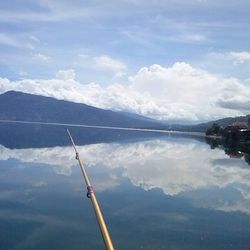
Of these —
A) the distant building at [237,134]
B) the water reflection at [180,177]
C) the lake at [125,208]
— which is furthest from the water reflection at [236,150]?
the lake at [125,208]

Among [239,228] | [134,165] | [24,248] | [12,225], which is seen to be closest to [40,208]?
[12,225]

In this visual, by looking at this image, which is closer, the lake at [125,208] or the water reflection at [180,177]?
the lake at [125,208]

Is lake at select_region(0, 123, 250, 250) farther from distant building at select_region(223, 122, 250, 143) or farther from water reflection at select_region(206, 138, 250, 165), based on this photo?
distant building at select_region(223, 122, 250, 143)

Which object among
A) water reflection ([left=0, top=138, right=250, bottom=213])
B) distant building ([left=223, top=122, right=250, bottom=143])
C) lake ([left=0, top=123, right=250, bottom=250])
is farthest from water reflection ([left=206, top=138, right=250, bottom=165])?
lake ([left=0, top=123, right=250, bottom=250])

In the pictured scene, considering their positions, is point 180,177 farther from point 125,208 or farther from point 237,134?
point 237,134

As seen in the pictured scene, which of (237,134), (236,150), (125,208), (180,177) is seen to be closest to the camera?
(125,208)

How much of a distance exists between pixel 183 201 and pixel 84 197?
803 cm

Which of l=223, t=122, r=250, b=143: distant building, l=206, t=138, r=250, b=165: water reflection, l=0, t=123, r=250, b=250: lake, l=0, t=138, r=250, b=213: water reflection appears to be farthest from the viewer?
l=223, t=122, r=250, b=143: distant building

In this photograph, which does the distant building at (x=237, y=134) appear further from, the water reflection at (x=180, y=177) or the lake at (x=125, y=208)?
the lake at (x=125, y=208)

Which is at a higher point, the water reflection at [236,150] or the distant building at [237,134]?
the distant building at [237,134]

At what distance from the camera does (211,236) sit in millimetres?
23156

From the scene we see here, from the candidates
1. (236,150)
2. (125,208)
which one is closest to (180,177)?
(125,208)

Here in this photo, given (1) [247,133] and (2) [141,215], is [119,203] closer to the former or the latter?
(2) [141,215]

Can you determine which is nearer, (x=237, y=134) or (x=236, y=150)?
(x=236, y=150)
